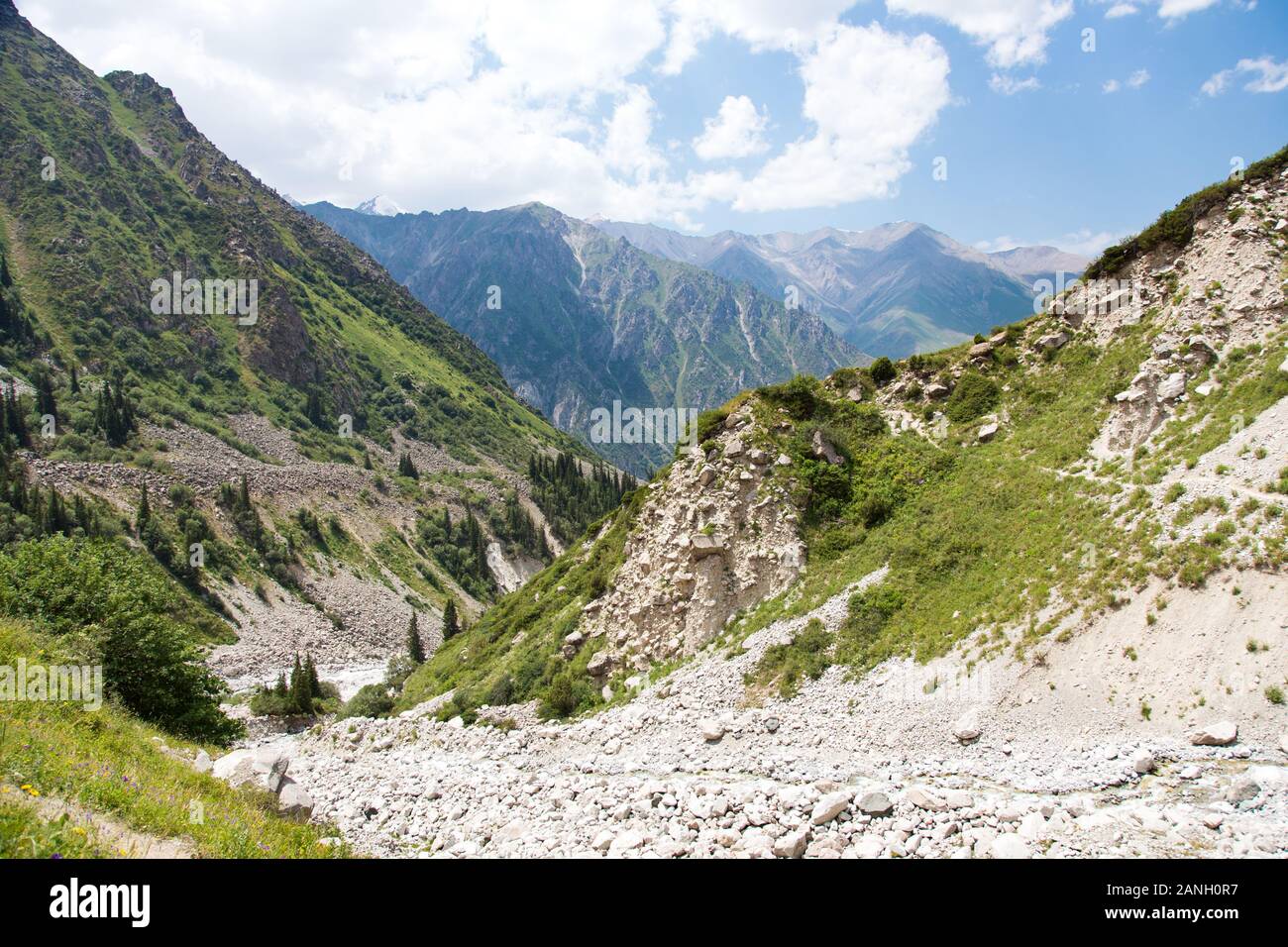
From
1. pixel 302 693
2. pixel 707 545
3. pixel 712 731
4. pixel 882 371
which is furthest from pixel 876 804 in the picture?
pixel 302 693

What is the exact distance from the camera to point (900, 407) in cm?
3647

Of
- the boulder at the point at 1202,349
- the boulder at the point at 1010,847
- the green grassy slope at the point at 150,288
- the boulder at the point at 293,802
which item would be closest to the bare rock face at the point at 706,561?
the boulder at the point at 293,802

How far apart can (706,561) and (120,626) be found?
23.2 m

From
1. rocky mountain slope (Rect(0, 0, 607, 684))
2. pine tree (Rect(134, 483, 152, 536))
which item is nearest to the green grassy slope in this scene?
rocky mountain slope (Rect(0, 0, 607, 684))

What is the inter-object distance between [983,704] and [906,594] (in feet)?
21.0

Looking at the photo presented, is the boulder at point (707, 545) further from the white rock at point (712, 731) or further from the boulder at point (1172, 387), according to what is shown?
the boulder at point (1172, 387)

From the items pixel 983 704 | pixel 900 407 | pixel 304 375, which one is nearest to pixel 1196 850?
pixel 983 704

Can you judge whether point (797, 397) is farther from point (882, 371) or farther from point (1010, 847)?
point (1010, 847)

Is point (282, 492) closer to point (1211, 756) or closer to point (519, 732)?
point (519, 732)

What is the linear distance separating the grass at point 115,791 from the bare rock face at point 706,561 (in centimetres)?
1813

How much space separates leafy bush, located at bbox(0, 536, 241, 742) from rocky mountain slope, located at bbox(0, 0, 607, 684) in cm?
5179

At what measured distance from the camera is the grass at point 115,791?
7867 millimetres

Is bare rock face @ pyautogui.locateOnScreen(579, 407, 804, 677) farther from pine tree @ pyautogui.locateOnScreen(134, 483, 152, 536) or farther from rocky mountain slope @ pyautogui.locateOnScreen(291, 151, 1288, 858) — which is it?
pine tree @ pyautogui.locateOnScreen(134, 483, 152, 536)

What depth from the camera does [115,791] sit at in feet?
32.2
